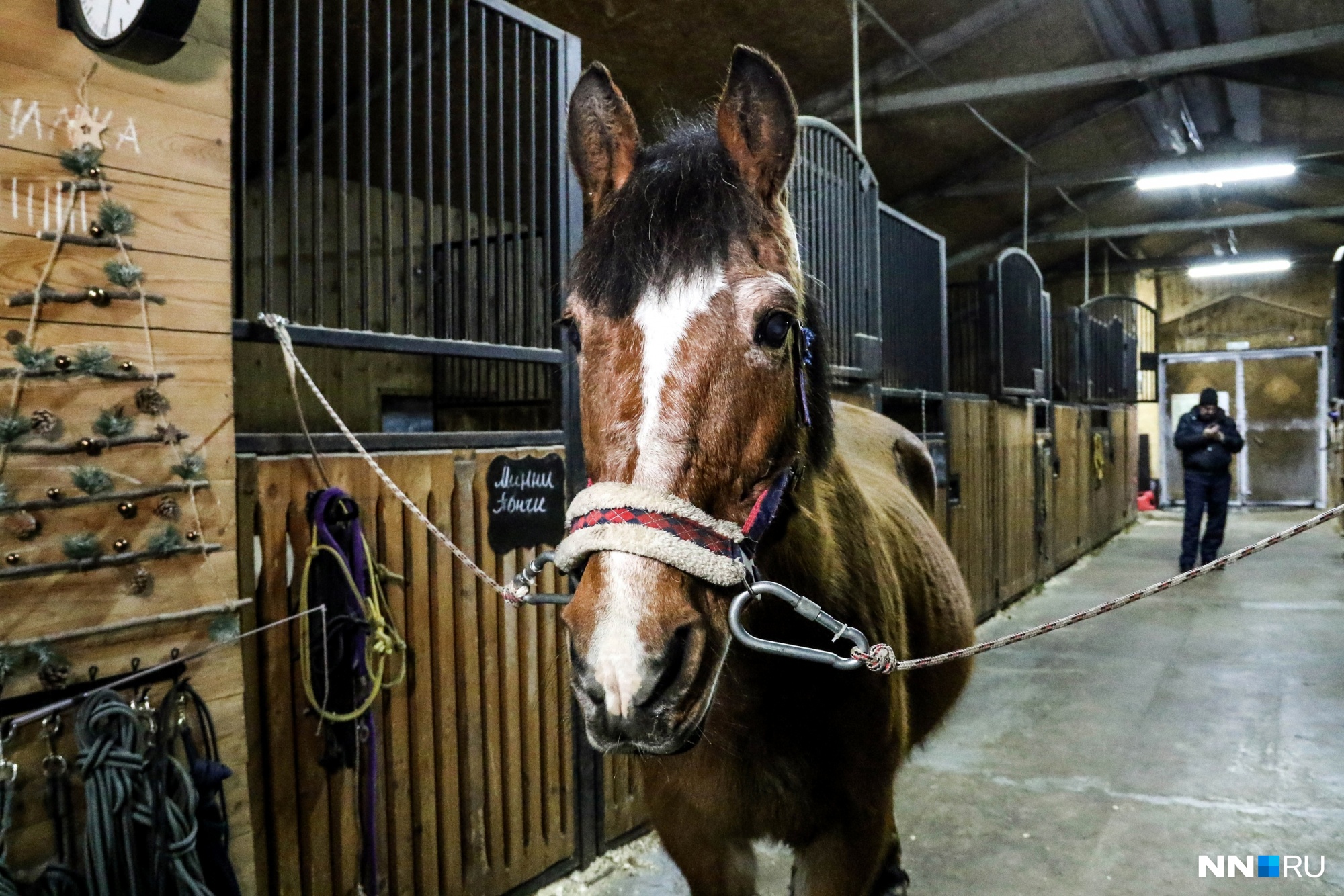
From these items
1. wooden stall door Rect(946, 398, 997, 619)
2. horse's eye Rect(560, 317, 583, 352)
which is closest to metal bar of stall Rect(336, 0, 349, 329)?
horse's eye Rect(560, 317, 583, 352)

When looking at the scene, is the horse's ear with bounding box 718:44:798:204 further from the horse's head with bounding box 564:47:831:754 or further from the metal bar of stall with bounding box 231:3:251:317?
the metal bar of stall with bounding box 231:3:251:317

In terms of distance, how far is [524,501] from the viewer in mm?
2398

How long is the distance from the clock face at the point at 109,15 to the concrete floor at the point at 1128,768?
Answer: 2.26 m

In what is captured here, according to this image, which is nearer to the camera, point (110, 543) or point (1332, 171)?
point (110, 543)

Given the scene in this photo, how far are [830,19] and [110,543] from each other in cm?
582

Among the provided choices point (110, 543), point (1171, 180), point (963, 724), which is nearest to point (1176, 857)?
point (963, 724)

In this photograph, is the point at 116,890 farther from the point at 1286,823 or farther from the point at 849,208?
the point at 849,208

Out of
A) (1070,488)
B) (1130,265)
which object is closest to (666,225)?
(1070,488)

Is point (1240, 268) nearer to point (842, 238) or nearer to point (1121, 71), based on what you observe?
point (1121, 71)


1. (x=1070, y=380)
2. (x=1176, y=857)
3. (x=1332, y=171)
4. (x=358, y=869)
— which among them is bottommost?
(x=1176, y=857)

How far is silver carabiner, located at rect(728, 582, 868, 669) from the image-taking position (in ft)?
3.63

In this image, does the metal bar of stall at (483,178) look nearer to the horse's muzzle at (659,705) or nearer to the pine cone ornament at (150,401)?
the pine cone ornament at (150,401)

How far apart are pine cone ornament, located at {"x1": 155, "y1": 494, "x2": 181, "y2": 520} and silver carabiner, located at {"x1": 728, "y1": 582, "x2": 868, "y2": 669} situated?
1.01 metres

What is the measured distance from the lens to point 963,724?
12.3ft
